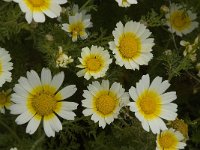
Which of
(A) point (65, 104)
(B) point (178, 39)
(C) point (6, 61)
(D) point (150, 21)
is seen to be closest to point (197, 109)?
(B) point (178, 39)

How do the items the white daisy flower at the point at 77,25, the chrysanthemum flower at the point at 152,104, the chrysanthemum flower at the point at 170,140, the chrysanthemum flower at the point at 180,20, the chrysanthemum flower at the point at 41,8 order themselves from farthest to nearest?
1. the chrysanthemum flower at the point at 180,20
2. the white daisy flower at the point at 77,25
3. the chrysanthemum flower at the point at 170,140
4. the chrysanthemum flower at the point at 152,104
5. the chrysanthemum flower at the point at 41,8

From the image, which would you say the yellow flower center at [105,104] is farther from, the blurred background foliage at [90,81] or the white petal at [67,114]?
the white petal at [67,114]

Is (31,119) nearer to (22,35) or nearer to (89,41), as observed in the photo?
(89,41)

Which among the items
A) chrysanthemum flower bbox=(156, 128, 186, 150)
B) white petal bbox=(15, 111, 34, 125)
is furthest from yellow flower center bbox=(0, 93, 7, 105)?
chrysanthemum flower bbox=(156, 128, 186, 150)

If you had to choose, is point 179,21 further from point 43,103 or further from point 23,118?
point 23,118

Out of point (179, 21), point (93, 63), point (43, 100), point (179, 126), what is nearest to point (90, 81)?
point (93, 63)

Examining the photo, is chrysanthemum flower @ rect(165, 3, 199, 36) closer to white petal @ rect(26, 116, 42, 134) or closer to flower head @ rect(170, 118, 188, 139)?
flower head @ rect(170, 118, 188, 139)

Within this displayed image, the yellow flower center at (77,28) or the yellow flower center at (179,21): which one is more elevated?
the yellow flower center at (179,21)

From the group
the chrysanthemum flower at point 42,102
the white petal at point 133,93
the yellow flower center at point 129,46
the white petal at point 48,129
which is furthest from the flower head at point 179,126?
the white petal at point 48,129
